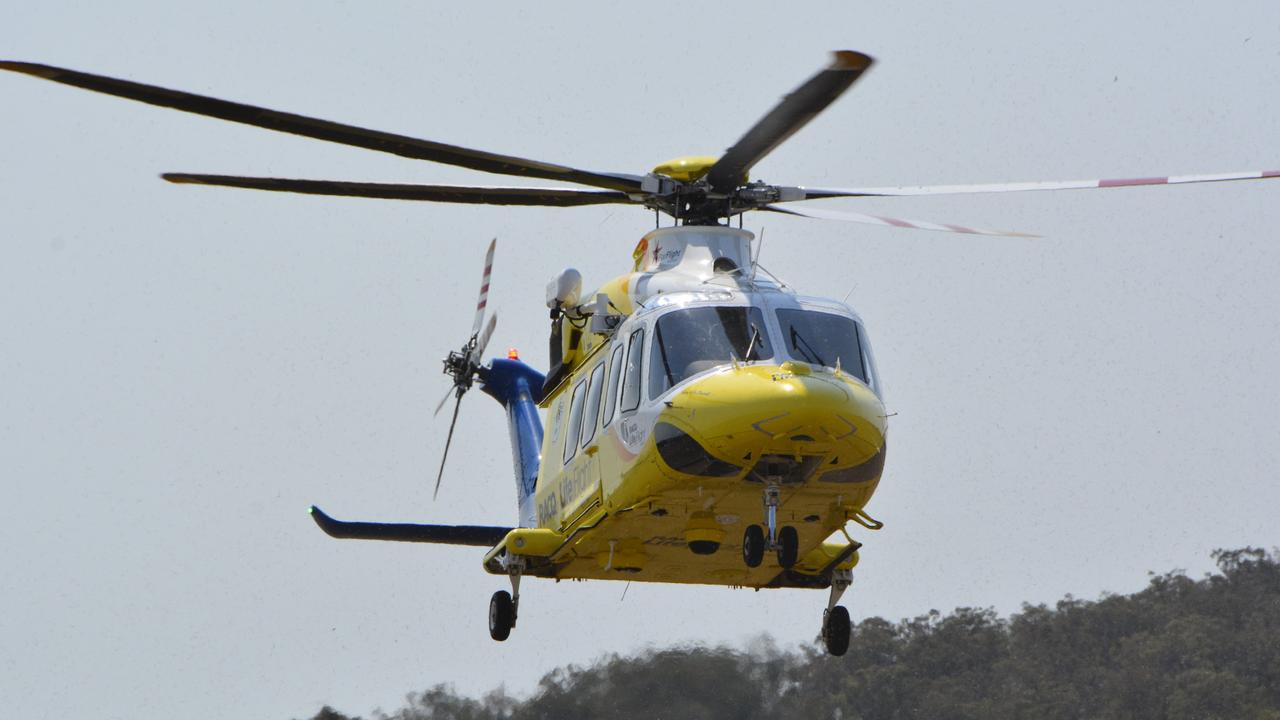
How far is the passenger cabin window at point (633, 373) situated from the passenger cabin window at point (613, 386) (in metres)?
0.19

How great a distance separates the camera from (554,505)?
1728 centimetres

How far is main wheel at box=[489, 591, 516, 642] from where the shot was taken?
56.3 feet

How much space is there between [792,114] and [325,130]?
332 cm

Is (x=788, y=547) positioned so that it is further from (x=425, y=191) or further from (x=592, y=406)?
(x=425, y=191)

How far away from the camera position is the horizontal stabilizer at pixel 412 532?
60.3 ft

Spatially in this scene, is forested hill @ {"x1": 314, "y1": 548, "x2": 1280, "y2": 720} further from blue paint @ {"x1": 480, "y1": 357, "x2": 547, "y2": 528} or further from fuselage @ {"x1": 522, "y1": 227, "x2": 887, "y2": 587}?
fuselage @ {"x1": 522, "y1": 227, "x2": 887, "y2": 587}

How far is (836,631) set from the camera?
1645 cm

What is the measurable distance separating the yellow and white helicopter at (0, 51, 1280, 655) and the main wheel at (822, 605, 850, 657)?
0.02m

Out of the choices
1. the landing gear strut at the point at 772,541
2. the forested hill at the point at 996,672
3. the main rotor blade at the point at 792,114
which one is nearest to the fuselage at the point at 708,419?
the landing gear strut at the point at 772,541

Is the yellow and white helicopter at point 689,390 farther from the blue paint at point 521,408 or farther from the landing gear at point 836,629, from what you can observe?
the blue paint at point 521,408

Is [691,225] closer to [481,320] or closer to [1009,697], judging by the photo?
[481,320]

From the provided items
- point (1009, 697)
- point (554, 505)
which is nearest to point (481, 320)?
point (554, 505)

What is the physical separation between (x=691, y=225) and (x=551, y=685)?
1059 centimetres

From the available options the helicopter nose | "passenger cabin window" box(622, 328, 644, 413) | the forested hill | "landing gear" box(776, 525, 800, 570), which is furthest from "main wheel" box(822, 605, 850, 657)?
the forested hill
